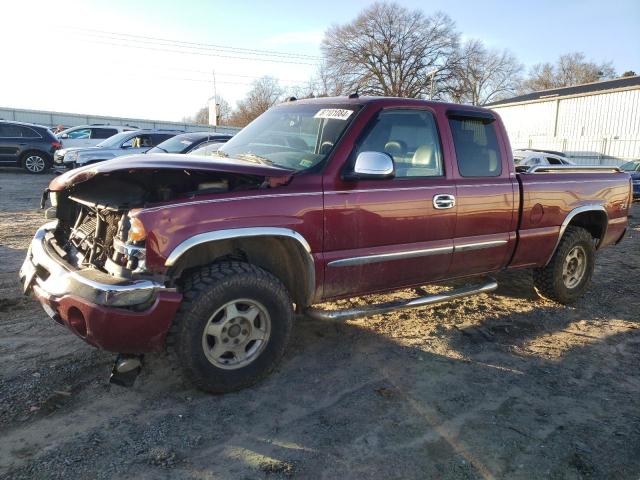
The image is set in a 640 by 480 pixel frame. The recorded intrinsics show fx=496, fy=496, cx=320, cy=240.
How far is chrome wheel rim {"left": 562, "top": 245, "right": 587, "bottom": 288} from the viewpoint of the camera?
5.31 m

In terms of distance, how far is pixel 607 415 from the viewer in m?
3.17

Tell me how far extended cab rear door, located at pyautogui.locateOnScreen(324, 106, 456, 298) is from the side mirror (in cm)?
13

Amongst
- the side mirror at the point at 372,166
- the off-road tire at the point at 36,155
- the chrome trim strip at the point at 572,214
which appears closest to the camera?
the side mirror at the point at 372,166

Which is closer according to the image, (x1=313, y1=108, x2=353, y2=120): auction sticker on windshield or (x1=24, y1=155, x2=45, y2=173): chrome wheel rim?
(x1=313, y1=108, x2=353, y2=120): auction sticker on windshield

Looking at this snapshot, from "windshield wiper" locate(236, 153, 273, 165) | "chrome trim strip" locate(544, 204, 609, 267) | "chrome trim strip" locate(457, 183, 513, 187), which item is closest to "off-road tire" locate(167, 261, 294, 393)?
"windshield wiper" locate(236, 153, 273, 165)

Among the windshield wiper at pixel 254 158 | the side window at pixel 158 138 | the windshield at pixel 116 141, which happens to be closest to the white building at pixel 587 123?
the side window at pixel 158 138

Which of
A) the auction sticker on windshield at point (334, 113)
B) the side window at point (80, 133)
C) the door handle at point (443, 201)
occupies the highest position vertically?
the side window at point (80, 133)

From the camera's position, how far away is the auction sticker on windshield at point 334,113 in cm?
381

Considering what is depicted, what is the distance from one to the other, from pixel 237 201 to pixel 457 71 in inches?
2043

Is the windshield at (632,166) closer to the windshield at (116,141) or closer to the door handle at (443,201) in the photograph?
the windshield at (116,141)

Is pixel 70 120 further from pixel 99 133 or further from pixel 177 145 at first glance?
pixel 177 145

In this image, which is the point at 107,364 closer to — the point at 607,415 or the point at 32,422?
the point at 32,422

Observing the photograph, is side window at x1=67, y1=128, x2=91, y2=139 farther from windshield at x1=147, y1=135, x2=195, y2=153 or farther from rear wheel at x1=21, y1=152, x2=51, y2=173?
windshield at x1=147, y1=135, x2=195, y2=153

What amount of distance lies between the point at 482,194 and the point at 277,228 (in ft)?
6.57
